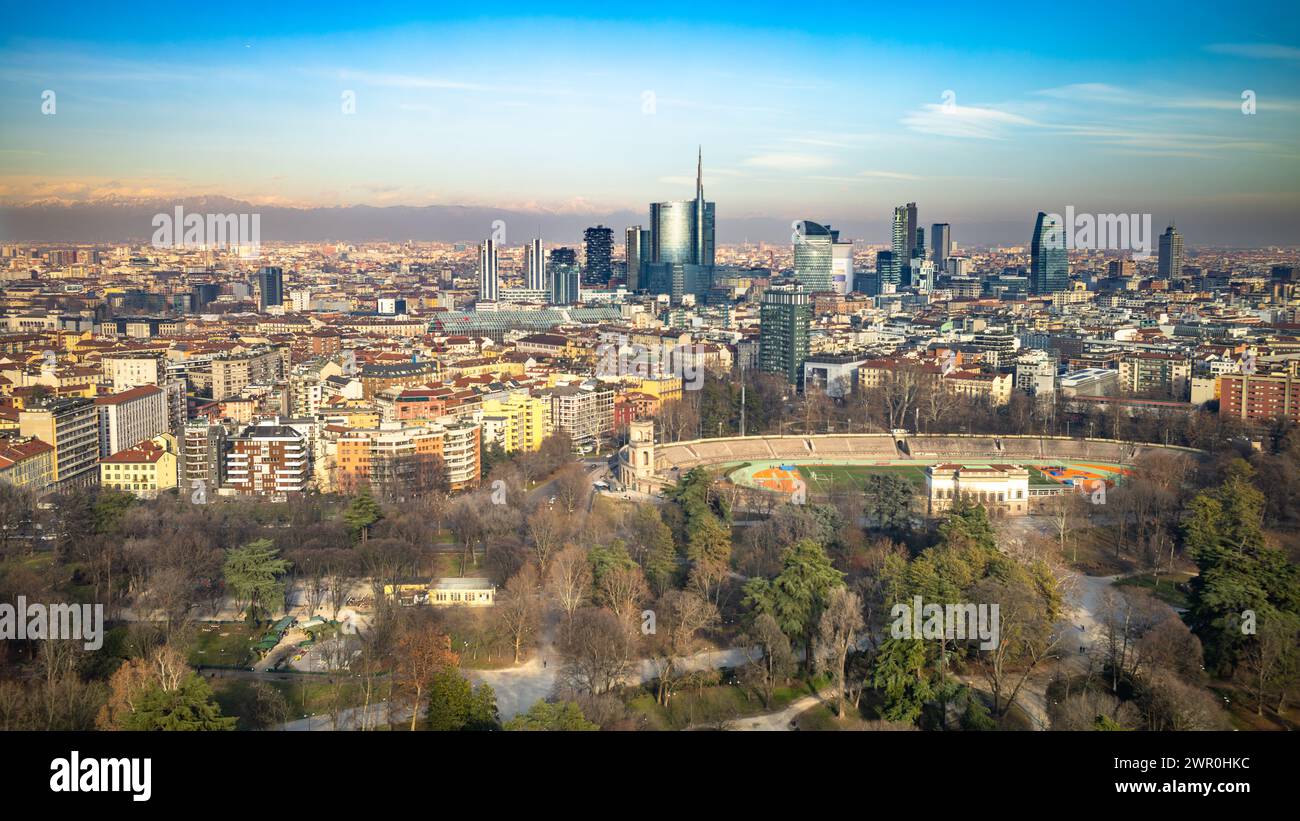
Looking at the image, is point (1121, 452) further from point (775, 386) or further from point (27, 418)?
point (27, 418)

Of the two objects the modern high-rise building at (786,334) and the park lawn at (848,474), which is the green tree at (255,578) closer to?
the park lawn at (848,474)

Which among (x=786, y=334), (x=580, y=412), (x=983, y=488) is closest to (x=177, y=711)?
(x=983, y=488)

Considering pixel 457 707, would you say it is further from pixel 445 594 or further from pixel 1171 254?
pixel 1171 254

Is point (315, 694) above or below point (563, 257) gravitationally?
below

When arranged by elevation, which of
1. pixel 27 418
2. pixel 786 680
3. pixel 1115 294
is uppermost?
pixel 1115 294
